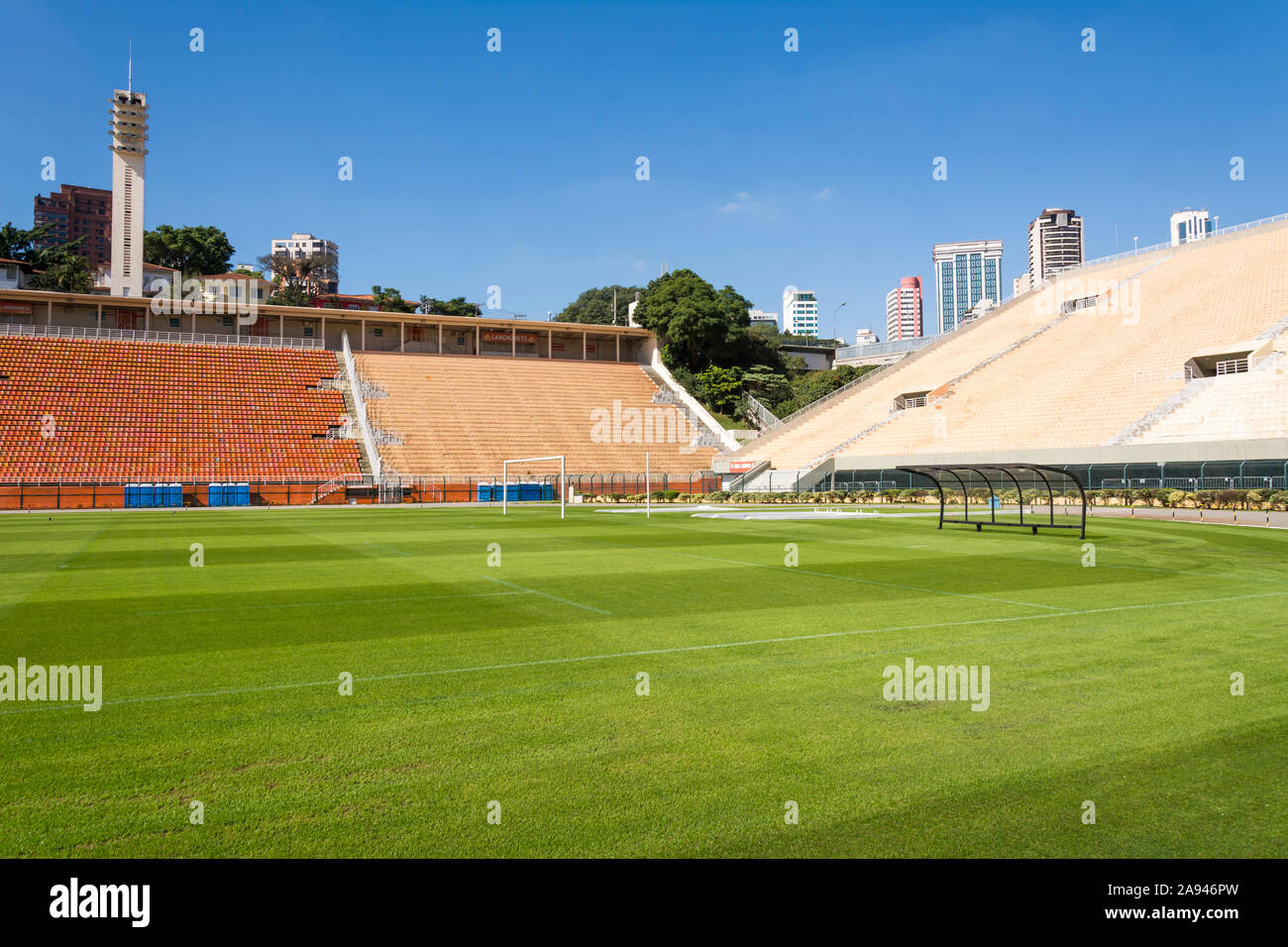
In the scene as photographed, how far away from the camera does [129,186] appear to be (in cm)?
6862

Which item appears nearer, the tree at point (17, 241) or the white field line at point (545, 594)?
the white field line at point (545, 594)

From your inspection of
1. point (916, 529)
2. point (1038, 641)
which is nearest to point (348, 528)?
point (916, 529)

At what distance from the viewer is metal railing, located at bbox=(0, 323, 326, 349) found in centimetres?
5759

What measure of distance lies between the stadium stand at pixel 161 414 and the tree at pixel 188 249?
46638 millimetres

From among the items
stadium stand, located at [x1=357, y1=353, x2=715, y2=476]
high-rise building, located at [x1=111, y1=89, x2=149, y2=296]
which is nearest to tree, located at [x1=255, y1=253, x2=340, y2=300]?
high-rise building, located at [x1=111, y1=89, x2=149, y2=296]

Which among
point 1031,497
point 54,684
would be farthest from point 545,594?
point 1031,497

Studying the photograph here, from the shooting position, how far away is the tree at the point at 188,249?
9812cm

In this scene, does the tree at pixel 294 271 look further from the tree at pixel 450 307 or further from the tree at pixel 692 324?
the tree at pixel 692 324

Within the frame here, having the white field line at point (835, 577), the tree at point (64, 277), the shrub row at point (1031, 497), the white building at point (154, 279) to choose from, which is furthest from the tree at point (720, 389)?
the tree at point (64, 277)

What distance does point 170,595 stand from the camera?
11.7 metres

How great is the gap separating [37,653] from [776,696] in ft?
22.2

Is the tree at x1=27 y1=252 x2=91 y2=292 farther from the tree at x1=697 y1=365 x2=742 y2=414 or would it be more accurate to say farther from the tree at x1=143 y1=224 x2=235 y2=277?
the tree at x1=697 y1=365 x2=742 y2=414

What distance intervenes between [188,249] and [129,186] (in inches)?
1313
